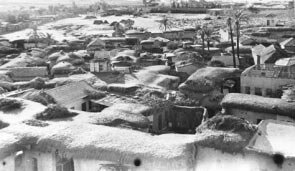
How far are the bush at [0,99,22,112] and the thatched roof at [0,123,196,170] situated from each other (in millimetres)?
3855

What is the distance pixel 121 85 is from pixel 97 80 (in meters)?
2.84

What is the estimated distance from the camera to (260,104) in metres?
24.8

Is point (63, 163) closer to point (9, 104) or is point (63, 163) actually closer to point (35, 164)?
point (35, 164)

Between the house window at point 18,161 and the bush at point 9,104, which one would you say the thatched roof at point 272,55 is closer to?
the bush at point 9,104

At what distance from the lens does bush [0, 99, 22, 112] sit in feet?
74.0

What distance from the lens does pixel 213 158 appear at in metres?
15.9

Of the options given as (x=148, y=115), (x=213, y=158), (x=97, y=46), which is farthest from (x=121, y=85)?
(x=97, y=46)

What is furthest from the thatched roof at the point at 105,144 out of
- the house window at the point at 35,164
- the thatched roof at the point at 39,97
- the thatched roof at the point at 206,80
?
the thatched roof at the point at 206,80

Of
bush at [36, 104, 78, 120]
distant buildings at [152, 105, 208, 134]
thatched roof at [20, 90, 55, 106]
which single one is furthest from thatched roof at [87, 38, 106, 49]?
bush at [36, 104, 78, 120]

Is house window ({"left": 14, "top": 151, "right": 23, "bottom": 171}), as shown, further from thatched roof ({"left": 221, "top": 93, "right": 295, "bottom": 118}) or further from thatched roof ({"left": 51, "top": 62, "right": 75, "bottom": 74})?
thatched roof ({"left": 51, "top": 62, "right": 75, "bottom": 74})

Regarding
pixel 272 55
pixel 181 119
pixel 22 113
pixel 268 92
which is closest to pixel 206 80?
pixel 268 92

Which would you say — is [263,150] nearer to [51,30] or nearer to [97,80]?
[97,80]

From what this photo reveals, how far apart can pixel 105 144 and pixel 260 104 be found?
1166cm

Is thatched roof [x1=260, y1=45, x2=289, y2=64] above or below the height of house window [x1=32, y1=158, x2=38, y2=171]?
above
